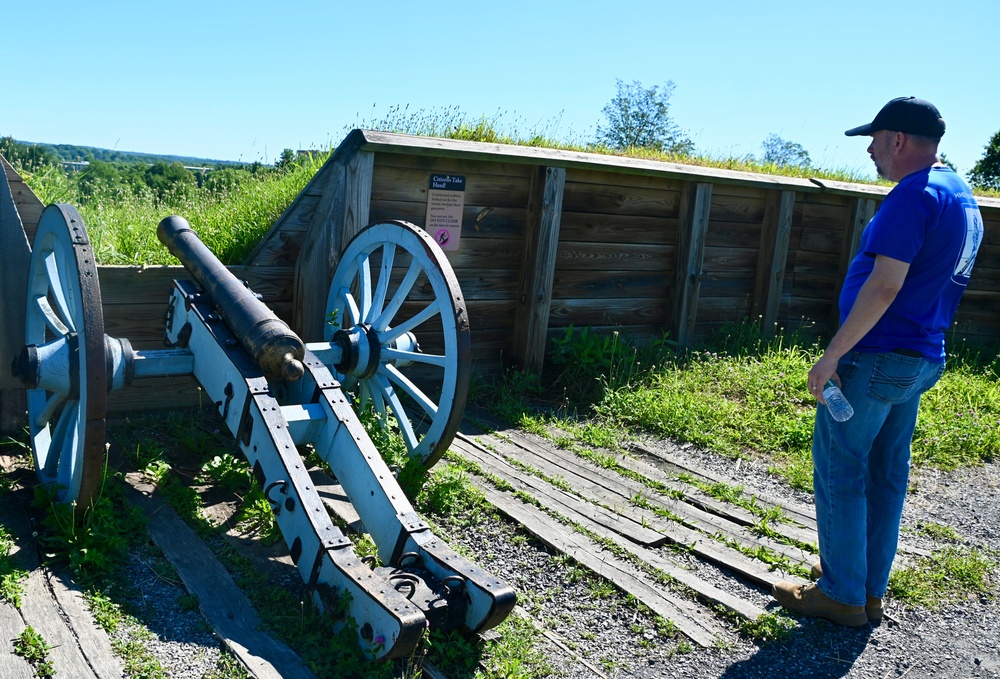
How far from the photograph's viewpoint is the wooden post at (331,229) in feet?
18.0

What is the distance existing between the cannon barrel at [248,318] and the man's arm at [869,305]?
83.0 inches

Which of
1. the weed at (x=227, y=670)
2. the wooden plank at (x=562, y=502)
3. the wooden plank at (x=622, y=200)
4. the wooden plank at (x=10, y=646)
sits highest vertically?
the wooden plank at (x=622, y=200)

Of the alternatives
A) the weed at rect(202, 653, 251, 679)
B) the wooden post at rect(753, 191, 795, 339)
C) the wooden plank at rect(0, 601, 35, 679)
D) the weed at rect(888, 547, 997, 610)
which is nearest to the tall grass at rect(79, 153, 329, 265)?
the wooden plank at rect(0, 601, 35, 679)

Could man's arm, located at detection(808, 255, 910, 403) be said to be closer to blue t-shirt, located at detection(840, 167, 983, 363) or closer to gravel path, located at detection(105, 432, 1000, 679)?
blue t-shirt, located at detection(840, 167, 983, 363)

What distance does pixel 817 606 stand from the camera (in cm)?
337

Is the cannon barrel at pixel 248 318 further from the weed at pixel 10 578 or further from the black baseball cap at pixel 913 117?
the black baseball cap at pixel 913 117

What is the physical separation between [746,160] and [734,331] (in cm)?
223

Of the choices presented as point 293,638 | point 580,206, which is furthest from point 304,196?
point 293,638

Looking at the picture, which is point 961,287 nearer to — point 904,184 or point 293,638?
point 904,184

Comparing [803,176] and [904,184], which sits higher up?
[803,176]

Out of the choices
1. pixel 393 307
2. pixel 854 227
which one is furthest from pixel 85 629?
pixel 854 227

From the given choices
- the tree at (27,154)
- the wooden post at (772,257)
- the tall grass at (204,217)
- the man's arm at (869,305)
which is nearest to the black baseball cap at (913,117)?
the man's arm at (869,305)

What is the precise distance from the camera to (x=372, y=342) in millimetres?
4578

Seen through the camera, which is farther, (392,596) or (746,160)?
(746,160)
